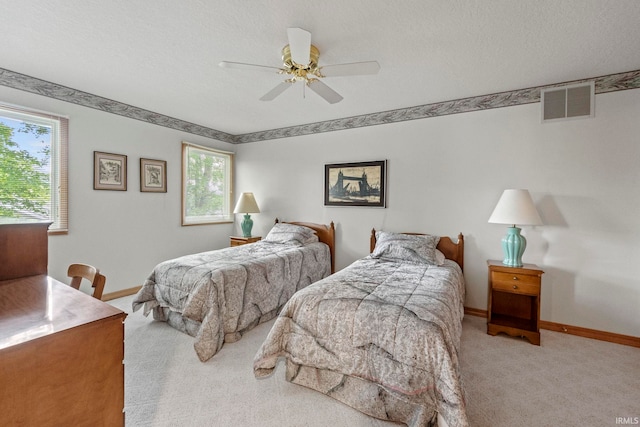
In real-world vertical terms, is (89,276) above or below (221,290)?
above

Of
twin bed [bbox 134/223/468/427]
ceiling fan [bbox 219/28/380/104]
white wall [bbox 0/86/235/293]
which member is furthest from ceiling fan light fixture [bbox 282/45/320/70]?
white wall [bbox 0/86/235/293]

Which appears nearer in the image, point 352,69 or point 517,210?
point 352,69

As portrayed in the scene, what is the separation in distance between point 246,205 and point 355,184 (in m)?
1.83

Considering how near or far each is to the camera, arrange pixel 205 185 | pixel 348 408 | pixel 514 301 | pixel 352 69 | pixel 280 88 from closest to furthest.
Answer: pixel 348 408
pixel 352 69
pixel 280 88
pixel 514 301
pixel 205 185

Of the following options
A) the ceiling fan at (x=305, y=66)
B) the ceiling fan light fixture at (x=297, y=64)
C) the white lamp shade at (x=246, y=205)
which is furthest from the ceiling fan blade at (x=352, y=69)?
the white lamp shade at (x=246, y=205)

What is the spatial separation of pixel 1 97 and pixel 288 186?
3296 mm

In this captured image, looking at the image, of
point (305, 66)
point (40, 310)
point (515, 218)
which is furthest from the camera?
point (515, 218)

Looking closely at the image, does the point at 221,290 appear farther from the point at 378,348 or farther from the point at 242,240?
the point at 242,240

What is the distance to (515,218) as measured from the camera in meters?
2.70

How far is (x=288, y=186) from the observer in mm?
4637

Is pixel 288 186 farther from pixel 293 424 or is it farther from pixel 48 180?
pixel 293 424

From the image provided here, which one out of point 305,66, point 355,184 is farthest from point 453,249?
point 305,66

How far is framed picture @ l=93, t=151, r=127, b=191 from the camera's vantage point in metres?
3.39

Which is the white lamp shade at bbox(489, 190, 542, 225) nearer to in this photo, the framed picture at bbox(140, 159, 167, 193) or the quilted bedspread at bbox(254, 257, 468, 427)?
the quilted bedspread at bbox(254, 257, 468, 427)
